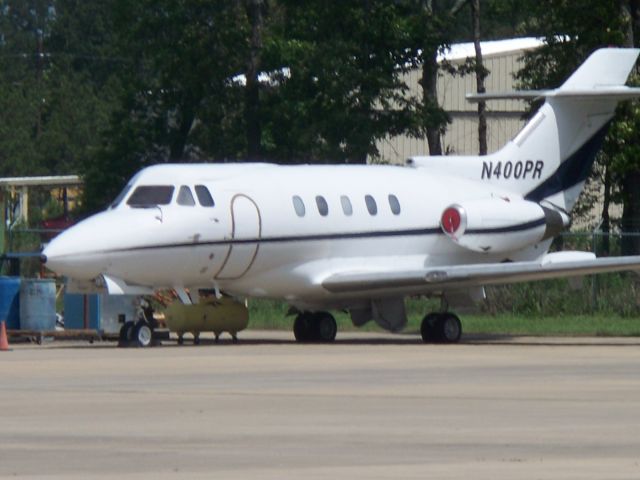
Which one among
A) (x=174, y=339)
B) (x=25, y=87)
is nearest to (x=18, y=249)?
(x=174, y=339)

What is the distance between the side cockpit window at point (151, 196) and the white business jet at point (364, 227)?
2cm

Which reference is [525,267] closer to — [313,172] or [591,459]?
[313,172]

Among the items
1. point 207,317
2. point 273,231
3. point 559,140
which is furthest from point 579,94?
point 207,317

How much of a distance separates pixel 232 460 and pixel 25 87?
87.7m

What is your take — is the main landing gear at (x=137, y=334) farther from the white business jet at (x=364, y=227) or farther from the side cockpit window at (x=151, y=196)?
the side cockpit window at (x=151, y=196)

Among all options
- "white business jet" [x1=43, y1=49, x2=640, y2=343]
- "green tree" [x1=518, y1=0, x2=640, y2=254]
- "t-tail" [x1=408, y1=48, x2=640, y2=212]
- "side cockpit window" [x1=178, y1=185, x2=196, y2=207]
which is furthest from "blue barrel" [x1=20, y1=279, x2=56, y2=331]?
"green tree" [x1=518, y1=0, x2=640, y2=254]

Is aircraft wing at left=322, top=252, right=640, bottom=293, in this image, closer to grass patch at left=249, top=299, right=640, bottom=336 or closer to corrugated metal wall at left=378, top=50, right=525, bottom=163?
grass patch at left=249, top=299, right=640, bottom=336

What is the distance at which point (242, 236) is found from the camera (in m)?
27.9

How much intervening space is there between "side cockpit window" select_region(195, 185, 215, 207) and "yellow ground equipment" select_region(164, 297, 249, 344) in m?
1.66

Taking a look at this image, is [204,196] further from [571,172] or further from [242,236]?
[571,172]

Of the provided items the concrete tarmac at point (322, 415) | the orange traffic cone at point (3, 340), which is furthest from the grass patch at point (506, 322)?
the orange traffic cone at point (3, 340)

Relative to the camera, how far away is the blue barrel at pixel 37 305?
3008 centimetres

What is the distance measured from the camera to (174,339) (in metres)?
31.6

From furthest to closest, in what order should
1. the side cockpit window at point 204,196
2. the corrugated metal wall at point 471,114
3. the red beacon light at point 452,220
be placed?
the corrugated metal wall at point 471,114 < the red beacon light at point 452,220 < the side cockpit window at point 204,196
